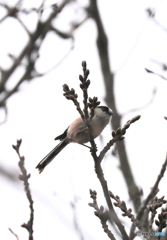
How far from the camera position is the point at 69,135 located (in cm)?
397

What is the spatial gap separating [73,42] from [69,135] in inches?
48.7

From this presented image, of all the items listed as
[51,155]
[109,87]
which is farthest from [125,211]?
[109,87]

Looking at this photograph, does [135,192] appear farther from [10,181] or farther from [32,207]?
[10,181]

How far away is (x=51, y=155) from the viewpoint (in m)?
3.92

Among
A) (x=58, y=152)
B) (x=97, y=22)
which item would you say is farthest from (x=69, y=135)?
(x=97, y=22)

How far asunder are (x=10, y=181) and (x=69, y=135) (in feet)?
9.19

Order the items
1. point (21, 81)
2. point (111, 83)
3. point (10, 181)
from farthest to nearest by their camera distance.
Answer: point (111, 83)
point (21, 81)
point (10, 181)

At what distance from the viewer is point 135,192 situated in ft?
12.3

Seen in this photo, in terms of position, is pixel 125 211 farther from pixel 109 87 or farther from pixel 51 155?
pixel 109 87

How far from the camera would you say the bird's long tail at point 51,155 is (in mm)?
3676

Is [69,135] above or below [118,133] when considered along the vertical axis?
above

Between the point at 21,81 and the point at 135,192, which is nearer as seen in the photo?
the point at 21,81

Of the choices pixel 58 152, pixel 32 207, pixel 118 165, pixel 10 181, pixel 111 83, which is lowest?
pixel 10 181

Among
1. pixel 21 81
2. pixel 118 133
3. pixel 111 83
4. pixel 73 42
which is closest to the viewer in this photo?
pixel 118 133
